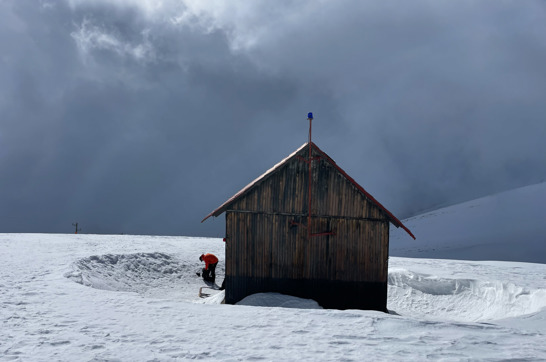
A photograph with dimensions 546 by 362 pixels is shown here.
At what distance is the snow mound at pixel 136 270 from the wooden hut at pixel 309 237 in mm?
5779

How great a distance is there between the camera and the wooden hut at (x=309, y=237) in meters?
15.5

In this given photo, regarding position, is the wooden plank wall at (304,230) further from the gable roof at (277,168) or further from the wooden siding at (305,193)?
the gable roof at (277,168)

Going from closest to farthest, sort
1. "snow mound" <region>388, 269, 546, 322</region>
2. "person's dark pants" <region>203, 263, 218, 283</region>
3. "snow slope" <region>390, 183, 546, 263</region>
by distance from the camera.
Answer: "snow mound" <region>388, 269, 546, 322</region>
"person's dark pants" <region>203, 263, 218, 283</region>
"snow slope" <region>390, 183, 546, 263</region>

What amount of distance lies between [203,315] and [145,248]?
57.1 ft

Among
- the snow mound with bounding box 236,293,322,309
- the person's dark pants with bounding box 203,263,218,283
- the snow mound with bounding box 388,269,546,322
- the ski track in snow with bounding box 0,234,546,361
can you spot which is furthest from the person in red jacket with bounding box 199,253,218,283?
the snow mound with bounding box 388,269,546,322

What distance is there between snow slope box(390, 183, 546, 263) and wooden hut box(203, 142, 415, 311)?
1736 inches

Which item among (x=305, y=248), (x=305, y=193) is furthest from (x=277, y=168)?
(x=305, y=248)

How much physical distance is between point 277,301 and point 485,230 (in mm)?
69301

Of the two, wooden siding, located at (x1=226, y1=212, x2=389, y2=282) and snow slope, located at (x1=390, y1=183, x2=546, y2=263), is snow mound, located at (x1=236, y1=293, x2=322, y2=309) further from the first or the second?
snow slope, located at (x1=390, y1=183, x2=546, y2=263)

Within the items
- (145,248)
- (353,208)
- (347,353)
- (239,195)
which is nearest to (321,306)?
(353,208)

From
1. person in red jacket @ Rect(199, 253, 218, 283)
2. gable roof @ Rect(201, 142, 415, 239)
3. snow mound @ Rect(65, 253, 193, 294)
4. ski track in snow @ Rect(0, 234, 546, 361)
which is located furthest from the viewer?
person in red jacket @ Rect(199, 253, 218, 283)

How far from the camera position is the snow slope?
2243 inches

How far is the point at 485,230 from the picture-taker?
7350cm

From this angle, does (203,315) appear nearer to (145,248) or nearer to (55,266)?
(55,266)
